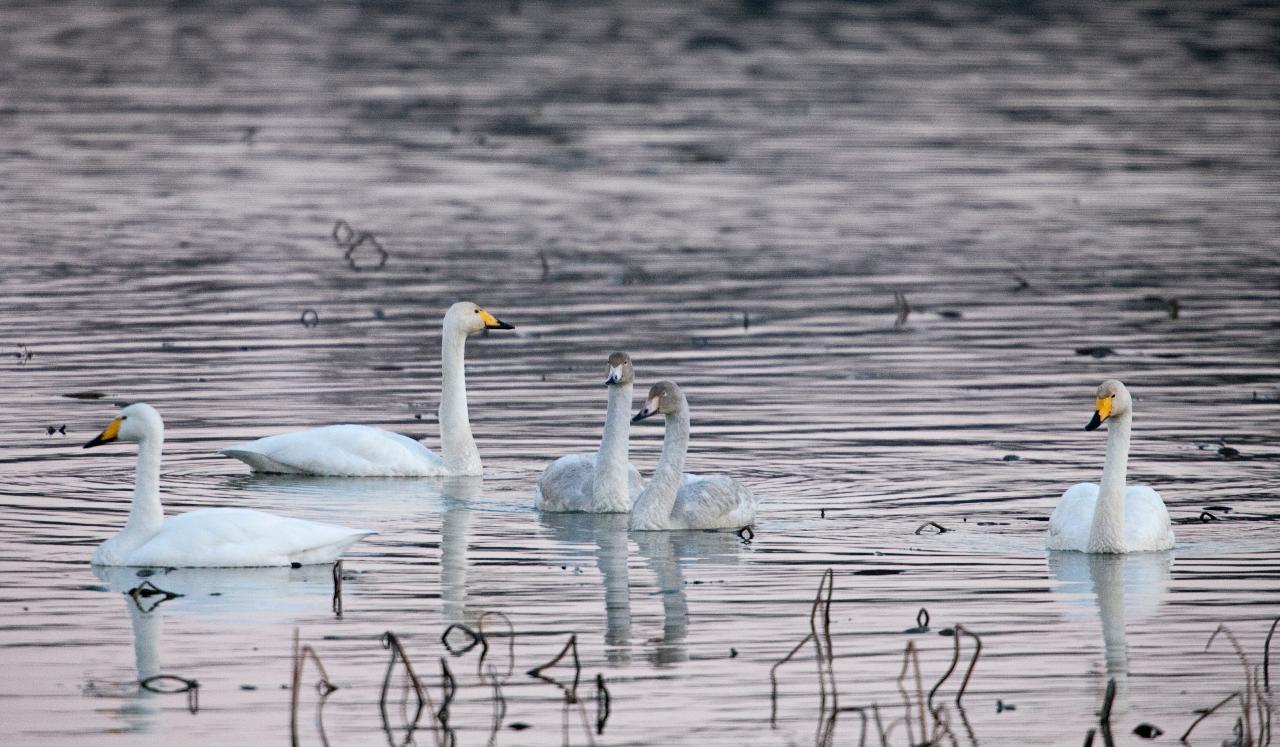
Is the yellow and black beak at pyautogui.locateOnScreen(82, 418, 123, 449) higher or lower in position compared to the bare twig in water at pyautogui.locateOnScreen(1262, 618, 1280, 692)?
higher

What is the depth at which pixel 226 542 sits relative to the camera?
12867 mm

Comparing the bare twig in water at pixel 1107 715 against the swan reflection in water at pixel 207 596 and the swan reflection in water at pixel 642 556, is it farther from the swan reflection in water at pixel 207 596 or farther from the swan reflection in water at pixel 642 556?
the swan reflection in water at pixel 207 596

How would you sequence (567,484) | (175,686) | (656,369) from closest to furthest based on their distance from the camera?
(175,686) < (567,484) < (656,369)

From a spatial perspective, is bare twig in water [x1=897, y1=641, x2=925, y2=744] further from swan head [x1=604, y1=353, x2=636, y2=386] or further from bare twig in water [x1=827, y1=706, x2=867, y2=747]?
swan head [x1=604, y1=353, x2=636, y2=386]

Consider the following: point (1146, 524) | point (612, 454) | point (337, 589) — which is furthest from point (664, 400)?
point (337, 589)

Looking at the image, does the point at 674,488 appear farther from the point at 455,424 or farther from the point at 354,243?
the point at 354,243

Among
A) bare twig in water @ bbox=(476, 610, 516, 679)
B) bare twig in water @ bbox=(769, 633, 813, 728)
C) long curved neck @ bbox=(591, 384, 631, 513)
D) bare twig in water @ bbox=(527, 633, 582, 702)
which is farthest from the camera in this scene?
long curved neck @ bbox=(591, 384, 631, 513)

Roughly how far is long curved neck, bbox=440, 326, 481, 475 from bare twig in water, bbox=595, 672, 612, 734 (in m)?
6.42

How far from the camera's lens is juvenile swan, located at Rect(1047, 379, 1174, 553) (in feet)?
44.3

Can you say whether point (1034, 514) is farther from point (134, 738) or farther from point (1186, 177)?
point (1186, 177)

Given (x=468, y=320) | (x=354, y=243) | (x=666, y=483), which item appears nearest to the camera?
(x=666, y=483)

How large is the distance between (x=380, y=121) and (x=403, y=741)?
32448mm

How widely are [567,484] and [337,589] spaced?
3.23m

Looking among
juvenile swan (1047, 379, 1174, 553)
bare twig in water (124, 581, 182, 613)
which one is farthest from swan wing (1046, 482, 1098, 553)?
bare twig in water (124, 581, 182, 613)
